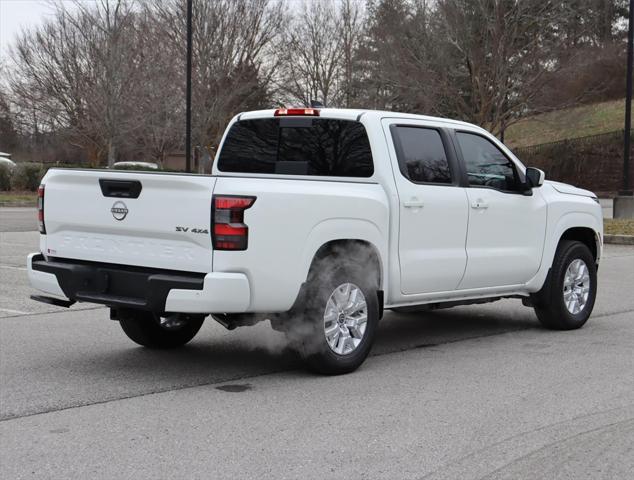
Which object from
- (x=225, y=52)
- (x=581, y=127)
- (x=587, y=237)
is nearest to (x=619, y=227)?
(x=587, y=237)

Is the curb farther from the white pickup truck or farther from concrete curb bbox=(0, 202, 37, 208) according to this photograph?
the white pickup truck

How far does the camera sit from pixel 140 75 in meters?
34.9

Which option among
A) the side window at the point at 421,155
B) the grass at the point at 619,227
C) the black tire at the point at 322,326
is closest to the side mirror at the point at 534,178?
the side window at the point at 421,155

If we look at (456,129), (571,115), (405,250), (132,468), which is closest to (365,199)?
(405,250)

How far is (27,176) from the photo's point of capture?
35.4m

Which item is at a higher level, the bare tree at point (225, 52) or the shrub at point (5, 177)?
the bare tree at point (225, 52)

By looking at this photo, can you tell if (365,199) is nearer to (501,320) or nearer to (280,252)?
(280,252)

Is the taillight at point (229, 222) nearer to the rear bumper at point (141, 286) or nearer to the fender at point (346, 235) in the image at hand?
the rear bumper at point (141, 286)

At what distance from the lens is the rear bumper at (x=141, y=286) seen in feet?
19.2

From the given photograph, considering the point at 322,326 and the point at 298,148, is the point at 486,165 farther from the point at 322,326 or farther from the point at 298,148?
the point at 322,326

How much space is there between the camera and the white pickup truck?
19.6 ft

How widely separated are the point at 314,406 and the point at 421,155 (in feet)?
8.52

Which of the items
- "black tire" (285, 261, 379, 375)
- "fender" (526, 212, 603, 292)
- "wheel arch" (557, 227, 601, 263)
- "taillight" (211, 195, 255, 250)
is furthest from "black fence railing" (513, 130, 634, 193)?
"taillight" (211, 195, 255, 250)

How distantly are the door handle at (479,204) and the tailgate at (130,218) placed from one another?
265cm
